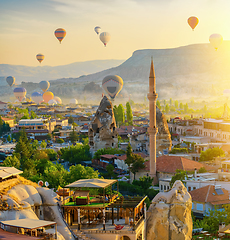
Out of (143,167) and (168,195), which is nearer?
(168,195)

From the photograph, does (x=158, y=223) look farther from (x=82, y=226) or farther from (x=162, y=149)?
(x=162, y=149)

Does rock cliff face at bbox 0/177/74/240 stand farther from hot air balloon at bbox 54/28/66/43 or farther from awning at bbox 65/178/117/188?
hot air balloon at bbox 54/28/66/43

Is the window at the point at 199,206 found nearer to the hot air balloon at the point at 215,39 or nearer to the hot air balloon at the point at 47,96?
the hot air balloon at the point at 215,39

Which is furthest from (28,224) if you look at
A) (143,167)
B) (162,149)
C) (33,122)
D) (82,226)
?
(33,122)

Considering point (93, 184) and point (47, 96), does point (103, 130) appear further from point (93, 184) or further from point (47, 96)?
point (47, 96)

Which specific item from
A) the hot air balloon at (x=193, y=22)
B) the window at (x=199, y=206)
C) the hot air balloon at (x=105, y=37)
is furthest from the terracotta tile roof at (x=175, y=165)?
the hot air balloon at (x=105, y=37)
